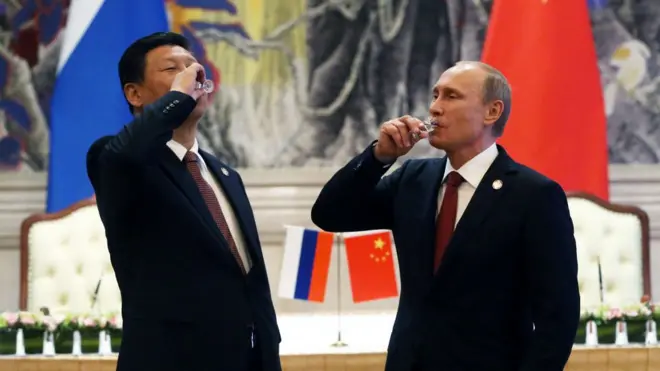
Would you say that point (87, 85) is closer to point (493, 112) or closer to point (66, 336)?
point (66, 336)

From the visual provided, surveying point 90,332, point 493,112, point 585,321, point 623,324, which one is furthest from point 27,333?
point 623,324

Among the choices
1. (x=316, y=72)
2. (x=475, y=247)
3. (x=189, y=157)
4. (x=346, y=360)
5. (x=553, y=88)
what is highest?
(x=316, y=72)

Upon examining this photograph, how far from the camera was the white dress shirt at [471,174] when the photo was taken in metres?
2.45

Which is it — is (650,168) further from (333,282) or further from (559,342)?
(559,342)

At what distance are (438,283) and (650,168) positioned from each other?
13.3 feet

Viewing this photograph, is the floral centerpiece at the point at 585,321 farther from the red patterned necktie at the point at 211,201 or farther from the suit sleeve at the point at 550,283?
the red patterned necktie at the point at 211,201

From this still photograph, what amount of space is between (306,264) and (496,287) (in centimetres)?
167

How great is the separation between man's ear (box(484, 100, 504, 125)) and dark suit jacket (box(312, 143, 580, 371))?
0.49 ft

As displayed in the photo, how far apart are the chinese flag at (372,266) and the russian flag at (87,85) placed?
6.81 ft

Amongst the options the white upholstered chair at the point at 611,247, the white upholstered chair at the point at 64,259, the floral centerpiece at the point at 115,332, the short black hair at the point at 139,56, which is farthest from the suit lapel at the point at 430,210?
the white upholstered chair at the point at 64,259

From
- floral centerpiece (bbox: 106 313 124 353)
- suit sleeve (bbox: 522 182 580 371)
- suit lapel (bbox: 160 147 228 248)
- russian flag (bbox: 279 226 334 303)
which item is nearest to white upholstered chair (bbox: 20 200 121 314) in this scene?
russian flag (bbox: 279 226 334 303)

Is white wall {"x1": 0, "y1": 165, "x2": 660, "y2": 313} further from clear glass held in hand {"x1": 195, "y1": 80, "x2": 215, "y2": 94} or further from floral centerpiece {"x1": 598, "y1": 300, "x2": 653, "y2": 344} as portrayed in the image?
clear glass held in hand {"x1": 195, "y1": 80, "x2": 215, "y2": 94}

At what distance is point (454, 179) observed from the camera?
97.6 inches

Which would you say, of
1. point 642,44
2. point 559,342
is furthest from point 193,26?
point 559,342
